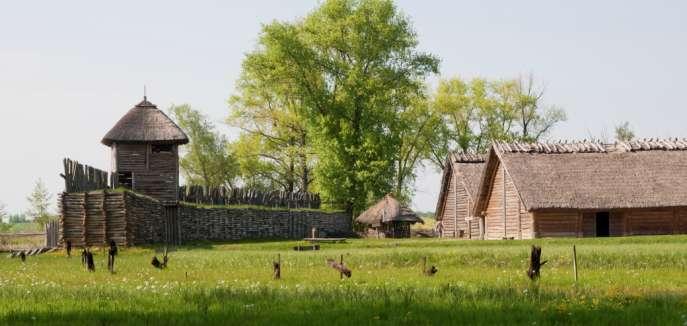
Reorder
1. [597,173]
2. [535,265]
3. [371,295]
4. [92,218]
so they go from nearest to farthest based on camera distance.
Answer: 1. [371,295]
2. [535,265]
3. [92,218]
4. [597,173]

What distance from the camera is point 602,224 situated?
5588cm

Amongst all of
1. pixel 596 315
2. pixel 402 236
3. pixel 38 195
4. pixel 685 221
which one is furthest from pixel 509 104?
pixel 596 315

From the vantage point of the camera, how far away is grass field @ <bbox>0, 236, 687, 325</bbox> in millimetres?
14477

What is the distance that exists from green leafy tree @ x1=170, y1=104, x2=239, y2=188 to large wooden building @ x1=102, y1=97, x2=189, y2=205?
114ft

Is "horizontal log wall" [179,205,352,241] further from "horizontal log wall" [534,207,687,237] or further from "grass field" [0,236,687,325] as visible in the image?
"grass field" [0,236,687,325]

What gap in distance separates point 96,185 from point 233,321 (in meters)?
36.8

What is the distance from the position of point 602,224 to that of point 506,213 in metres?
5.37

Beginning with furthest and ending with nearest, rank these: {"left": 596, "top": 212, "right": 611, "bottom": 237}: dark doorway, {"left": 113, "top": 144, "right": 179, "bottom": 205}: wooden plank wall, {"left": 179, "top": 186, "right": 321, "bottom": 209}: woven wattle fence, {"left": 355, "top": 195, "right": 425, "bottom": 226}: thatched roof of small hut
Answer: {"left": 355, "top": 195, "right": 425, "bottom": 226}: thatched roof of small hut → {"left": 179, "top": 186, "right": 321, "bottom": 209}: woven wattle fence → {"left": 113, "top": 144, "right": 179, "bottom": 205}: wooden plank wall → {"left": 596, "top": 212, "right": 611, "bottom": 237}: dark doorway

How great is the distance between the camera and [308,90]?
7100 centimetres

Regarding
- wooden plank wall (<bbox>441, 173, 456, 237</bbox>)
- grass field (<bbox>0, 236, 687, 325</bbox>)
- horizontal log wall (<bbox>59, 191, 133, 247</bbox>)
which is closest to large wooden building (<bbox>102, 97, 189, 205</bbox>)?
horizontal log wall (<bbox>59, 191, 133, 247</bbox>)

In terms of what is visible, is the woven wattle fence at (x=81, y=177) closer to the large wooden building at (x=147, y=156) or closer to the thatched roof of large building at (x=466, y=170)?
the large wooden building at (x=147, y=156)

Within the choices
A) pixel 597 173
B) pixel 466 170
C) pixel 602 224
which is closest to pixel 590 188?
pixel 597 173

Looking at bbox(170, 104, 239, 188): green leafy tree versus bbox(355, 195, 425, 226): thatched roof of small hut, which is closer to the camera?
bbox(355, 195, 425, 226): thatched roof of small hut

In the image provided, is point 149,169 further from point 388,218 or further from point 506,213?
point 506,213
